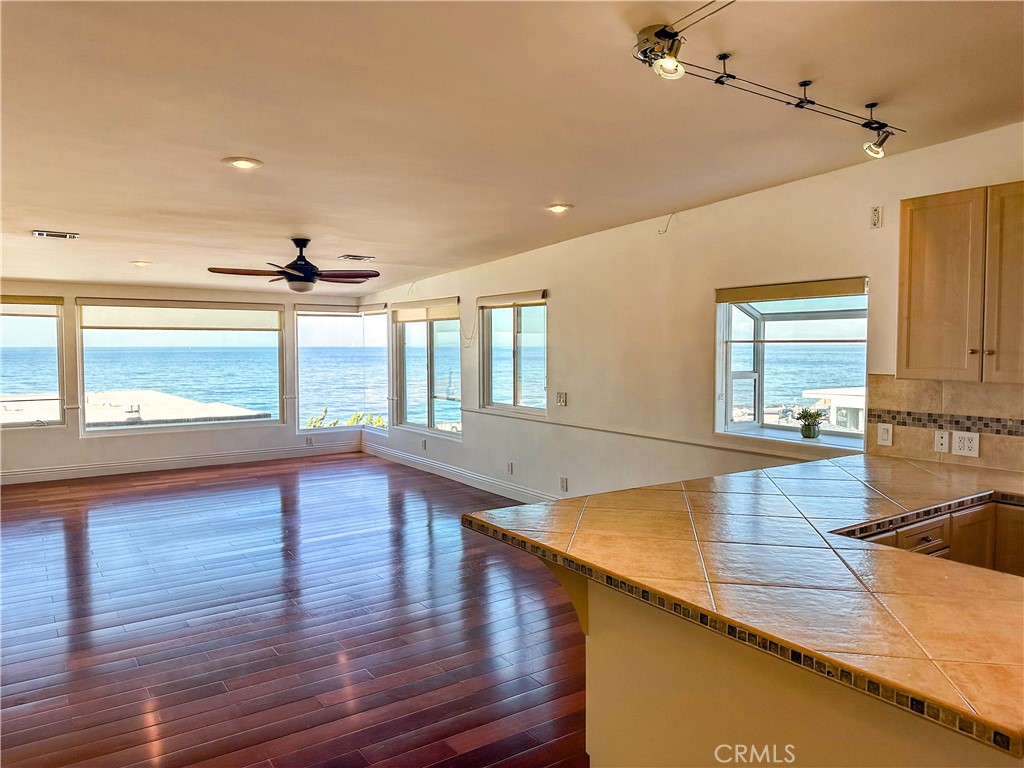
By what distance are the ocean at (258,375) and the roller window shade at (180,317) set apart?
0.31 metres

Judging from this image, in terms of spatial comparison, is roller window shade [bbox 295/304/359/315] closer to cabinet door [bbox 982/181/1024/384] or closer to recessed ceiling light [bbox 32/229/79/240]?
recessed ceiling light [bbox 32/229/79/240]

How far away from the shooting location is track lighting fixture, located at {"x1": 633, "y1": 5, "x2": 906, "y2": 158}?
1827 mm

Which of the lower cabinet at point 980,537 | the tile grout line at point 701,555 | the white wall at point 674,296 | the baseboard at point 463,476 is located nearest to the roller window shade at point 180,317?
the baseboard at point 463,476

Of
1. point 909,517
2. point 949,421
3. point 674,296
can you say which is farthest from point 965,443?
point 674,296

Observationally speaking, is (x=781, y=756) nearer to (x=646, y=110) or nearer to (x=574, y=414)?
(x=646, y=110)

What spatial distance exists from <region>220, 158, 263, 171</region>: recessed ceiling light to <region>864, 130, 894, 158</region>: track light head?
8.82ft

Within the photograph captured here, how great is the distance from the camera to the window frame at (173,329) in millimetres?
7977

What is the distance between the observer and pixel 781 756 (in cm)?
149

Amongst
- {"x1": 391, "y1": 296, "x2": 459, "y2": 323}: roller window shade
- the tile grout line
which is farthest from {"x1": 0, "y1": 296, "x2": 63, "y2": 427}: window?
the tile grout line

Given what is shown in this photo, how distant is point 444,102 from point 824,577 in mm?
2037

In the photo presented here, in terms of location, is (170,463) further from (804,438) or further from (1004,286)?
(1004,286)

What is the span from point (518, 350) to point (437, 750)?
4359 mm

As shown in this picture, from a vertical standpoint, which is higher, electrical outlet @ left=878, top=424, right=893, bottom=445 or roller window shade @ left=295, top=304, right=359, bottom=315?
roller window shade @ left=295, top=304, right=359, bottom=315

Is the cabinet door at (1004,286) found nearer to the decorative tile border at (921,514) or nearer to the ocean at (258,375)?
the decorative tile border at (921,514)
